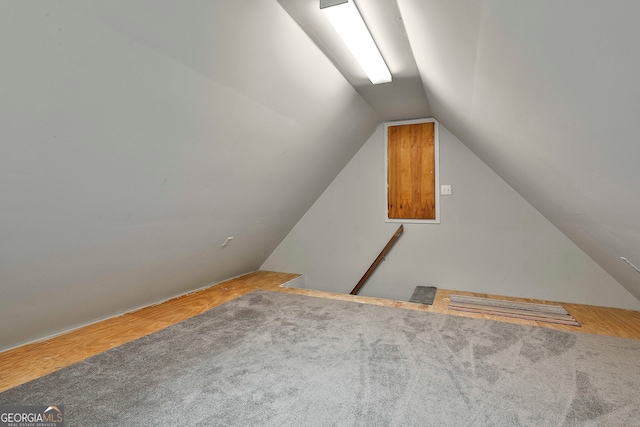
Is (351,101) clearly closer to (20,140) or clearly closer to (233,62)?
(233,62)

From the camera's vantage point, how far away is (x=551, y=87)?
1.15m

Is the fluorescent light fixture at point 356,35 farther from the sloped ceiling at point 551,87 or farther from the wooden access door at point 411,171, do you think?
Result: the wooden access door at point 411,171

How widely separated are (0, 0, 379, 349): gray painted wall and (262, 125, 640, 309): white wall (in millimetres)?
1293

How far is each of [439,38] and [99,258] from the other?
8.20ft

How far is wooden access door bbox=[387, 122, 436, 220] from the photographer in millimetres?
3836

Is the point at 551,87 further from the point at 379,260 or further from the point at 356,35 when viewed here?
the point at 379,260

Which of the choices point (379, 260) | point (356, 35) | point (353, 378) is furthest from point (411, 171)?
point (353, 378)

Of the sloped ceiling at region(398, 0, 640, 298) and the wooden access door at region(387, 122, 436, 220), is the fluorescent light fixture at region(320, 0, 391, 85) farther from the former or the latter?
the wooden access door at region(387, 122, 436, 220)

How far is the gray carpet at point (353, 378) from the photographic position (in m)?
1.48

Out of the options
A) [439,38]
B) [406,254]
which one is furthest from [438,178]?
[439,38]

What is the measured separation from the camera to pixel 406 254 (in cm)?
393

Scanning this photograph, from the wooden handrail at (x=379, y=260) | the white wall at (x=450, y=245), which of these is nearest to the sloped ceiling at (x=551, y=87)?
the white wall at (x=450, y=245)

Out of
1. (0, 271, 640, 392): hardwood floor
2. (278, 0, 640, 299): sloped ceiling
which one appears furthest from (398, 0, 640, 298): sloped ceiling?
(0, 271, 640, 392): hardwood floor

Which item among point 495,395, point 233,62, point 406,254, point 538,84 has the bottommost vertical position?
point 495,395
